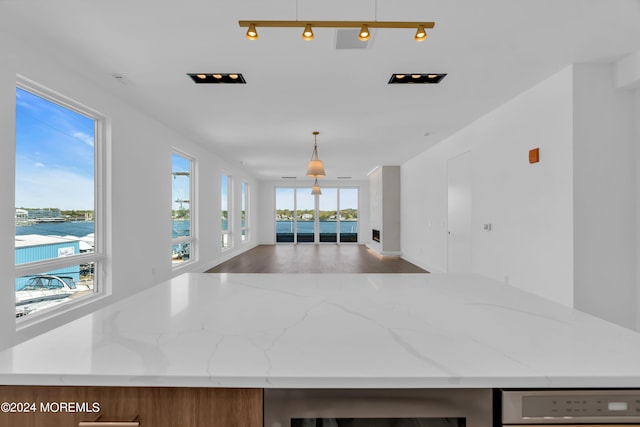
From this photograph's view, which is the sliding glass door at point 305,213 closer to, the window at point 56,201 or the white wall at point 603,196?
the window at point 56,201

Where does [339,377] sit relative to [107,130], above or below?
below

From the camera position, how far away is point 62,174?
3.38m

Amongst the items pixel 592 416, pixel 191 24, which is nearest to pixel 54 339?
pixel 592 416

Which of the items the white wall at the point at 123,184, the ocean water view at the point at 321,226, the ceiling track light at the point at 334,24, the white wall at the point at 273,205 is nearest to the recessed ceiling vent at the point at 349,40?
the ceiling track light at the point at 334,24

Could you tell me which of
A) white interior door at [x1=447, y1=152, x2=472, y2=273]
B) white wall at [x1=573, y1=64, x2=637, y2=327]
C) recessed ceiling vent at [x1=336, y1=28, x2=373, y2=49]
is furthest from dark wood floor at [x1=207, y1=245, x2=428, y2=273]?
recessed ceiling vent at [x1=336, y1=28, x2=373, y2=49]

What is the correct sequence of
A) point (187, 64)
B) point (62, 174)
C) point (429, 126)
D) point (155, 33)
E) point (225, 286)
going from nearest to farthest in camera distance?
point (225, 286) < point (155, 33) < point (187, 64) < point (62, 174) < point (429, 126)

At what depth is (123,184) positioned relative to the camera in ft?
13.6

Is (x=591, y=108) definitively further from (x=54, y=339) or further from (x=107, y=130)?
(x=107, y=130)

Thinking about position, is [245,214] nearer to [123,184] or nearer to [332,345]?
[123,184]

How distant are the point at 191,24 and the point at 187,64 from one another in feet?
2.34

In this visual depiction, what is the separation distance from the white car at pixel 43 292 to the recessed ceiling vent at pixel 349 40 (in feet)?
11.3

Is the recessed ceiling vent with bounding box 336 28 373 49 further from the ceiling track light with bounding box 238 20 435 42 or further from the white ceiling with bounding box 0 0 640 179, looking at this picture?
the ceiling track light with bounding box 238 20 435 42

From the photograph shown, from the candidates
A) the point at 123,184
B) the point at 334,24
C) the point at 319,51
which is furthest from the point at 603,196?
the point at 123,184

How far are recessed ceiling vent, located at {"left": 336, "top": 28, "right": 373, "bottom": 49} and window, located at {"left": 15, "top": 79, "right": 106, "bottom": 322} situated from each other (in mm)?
2789
